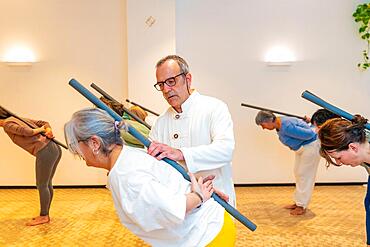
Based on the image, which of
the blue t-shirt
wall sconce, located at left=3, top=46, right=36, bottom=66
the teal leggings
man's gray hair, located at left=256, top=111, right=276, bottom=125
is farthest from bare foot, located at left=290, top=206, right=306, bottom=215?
wall sconce, located at left=3, top=46, right=36, bottom=66

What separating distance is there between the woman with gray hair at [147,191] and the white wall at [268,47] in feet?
12.4

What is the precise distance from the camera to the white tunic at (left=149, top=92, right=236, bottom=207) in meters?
1.85

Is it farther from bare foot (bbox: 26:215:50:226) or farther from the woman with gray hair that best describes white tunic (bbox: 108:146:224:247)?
bare foot (bbox: 26:215:50:226)

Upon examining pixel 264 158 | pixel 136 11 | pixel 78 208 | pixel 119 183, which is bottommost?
pixel 78 208

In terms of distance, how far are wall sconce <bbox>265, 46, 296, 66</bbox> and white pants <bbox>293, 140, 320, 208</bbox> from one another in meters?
1.42

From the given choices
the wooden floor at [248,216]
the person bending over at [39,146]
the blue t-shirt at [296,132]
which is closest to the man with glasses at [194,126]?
the wooden floor at [248,216]

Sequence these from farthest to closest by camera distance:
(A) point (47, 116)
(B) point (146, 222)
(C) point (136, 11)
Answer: (A) point (47, 116) → (C) point (136, 11) → (B) point (146, 222)

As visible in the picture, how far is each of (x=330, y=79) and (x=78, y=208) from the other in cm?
343

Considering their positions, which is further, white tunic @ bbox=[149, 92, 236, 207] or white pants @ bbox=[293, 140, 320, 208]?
white pants @ bbox=[293, 140, 320, 208]

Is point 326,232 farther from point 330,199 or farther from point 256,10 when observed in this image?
point 256,10

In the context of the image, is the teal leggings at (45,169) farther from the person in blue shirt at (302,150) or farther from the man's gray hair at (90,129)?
the man's gray hair at (90,129)

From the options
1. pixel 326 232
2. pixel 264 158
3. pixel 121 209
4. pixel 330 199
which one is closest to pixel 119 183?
pixel 121 209

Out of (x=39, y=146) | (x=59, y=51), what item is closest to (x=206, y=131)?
(x=39, y=146)

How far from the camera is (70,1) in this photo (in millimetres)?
5094
